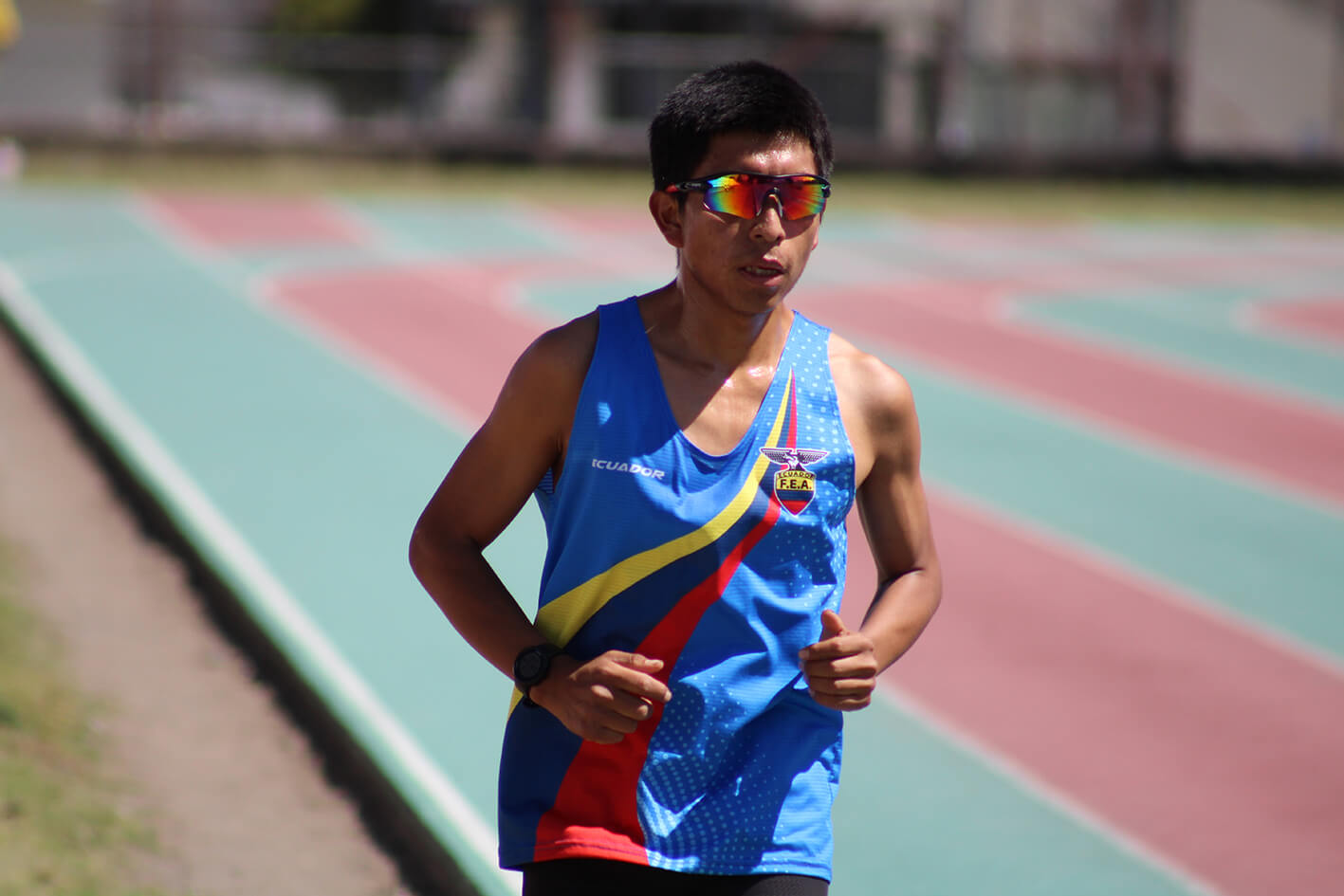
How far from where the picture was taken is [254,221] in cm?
2242

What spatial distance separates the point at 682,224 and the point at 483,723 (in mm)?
3788

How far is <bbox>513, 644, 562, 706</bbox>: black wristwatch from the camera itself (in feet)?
8.04

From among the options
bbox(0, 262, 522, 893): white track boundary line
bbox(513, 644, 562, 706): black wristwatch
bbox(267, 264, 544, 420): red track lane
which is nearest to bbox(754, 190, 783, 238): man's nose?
bbox(513, 644, 562, 706): black wristwatch

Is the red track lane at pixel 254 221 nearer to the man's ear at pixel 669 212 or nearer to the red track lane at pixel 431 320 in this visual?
the red track lane at pixel 431 320

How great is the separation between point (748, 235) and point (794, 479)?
38 centimetres

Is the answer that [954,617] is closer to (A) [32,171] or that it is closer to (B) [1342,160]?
(A) [32,171]

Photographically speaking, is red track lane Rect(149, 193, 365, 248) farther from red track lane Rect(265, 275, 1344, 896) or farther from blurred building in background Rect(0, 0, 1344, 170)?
red track lane Rect(265, 275, 1344, 896)

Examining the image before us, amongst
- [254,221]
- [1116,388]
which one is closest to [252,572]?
[1116,388]

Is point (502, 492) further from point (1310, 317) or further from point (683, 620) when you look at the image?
point (1310, 317)

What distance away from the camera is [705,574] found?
2.49 m

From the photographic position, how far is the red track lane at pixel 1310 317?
18.0 m

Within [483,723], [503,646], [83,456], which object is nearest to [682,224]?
[503,646]

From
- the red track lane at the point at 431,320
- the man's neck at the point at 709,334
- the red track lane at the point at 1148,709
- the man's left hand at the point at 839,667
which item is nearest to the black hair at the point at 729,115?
the man's neck at the point at 709,334

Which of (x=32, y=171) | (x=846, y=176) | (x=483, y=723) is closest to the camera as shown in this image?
(x=483, y=723)
